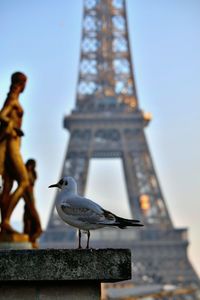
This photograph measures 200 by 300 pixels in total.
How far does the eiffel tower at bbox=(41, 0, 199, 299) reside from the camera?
123ft

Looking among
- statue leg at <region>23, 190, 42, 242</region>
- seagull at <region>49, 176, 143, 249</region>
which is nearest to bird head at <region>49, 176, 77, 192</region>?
seagull at <region>49, 176, 143, 249</region>

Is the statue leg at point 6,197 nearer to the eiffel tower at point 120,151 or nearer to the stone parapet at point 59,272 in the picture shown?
the stone parapet at point 59,272

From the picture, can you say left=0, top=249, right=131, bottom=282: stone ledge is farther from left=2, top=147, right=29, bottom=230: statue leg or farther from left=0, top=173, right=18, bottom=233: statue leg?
left=0, top=173, right=18, bottom=233: statue leg

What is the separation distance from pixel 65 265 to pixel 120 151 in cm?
3908

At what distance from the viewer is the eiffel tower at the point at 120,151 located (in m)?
37.6

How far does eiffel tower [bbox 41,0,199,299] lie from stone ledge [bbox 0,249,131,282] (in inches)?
1360

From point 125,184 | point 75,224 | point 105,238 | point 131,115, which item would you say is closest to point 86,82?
point 131,115

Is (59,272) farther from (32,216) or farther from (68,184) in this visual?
(32,216)

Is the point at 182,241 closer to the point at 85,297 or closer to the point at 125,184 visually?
the point at 125,184

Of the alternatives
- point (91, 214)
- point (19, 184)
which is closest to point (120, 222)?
point (91, 214)

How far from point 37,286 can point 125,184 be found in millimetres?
40546

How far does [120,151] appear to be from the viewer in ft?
136

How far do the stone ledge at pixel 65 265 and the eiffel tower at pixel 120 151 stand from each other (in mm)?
34557

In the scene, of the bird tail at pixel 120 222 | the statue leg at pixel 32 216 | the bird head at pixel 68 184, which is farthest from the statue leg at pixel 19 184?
the bird tail at pixel 120 222
